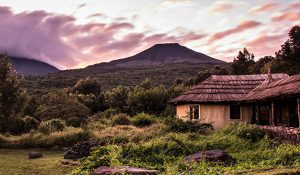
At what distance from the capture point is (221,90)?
3031 centimetres

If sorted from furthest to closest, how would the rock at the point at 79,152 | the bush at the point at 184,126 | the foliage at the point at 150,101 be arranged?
1. the foliage at the point at 150,101
2. the bush at the point at 184,126
3. the rock at the point at 79,152

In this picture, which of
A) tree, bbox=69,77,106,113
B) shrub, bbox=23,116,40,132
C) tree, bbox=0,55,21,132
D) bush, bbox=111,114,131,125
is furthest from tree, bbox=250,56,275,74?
tree, bbox=0,55,21,132

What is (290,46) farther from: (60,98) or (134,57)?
(134,57)

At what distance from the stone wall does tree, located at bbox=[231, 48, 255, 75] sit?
40137mm

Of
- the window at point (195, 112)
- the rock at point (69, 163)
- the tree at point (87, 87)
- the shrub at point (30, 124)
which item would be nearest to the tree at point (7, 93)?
the shrub at point (30, 124)

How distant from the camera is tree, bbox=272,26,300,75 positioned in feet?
167

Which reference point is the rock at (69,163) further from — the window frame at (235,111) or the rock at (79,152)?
the window frame at (235,111)

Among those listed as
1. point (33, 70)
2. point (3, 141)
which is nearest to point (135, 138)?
point (3, 141)

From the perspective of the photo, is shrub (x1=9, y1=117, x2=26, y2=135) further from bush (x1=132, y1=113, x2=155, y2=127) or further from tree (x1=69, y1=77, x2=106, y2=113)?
tree (x1=69, y1=77, x2=106, y2=113)

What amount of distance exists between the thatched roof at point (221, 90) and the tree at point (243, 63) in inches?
1061

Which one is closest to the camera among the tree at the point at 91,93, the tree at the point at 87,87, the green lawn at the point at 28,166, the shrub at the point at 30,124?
the green lawn at the point at 28,166

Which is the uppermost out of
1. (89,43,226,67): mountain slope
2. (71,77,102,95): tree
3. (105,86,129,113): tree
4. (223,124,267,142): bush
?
(89,43,226,67): mountain slope

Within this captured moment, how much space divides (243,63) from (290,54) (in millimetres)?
10848

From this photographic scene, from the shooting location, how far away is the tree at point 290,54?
51.0 metres
